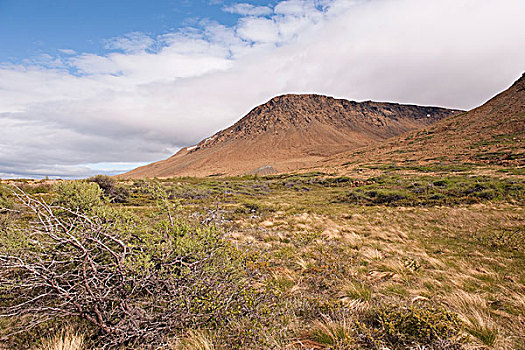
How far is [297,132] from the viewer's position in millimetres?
112562

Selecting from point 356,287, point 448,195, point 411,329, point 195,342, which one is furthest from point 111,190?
point 448,195

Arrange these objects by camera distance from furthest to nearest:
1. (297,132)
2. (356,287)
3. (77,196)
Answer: (297,132), (77,196), (356,287)

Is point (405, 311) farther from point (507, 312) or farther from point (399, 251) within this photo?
point (399, 251)

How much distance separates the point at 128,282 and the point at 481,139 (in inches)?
2126

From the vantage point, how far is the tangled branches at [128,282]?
2350mm

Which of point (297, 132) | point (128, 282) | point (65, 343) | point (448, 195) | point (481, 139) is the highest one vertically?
point (297, 132)

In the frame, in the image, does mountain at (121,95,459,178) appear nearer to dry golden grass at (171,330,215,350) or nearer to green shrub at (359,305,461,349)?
green shrub at (359,305,461,349)

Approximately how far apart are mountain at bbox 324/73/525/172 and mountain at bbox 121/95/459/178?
33351 mm

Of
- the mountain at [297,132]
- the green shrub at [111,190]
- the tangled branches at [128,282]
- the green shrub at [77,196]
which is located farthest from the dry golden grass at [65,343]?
the mountain at [297,132]

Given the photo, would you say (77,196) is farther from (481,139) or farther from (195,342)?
(481,139)

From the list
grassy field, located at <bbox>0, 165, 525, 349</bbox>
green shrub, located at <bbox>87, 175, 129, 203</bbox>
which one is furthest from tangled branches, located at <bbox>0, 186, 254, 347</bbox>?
green shrub, located at <bbox>87, 175, 129, 203</bbox>

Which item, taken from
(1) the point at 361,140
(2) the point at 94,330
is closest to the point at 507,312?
(2) the point at 94,330

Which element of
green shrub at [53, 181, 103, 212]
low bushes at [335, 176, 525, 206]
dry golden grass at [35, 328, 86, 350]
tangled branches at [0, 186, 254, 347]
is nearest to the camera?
tangled branches at [0, 186, 254, 347]

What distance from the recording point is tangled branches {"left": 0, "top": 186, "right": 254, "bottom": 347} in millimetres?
2350
